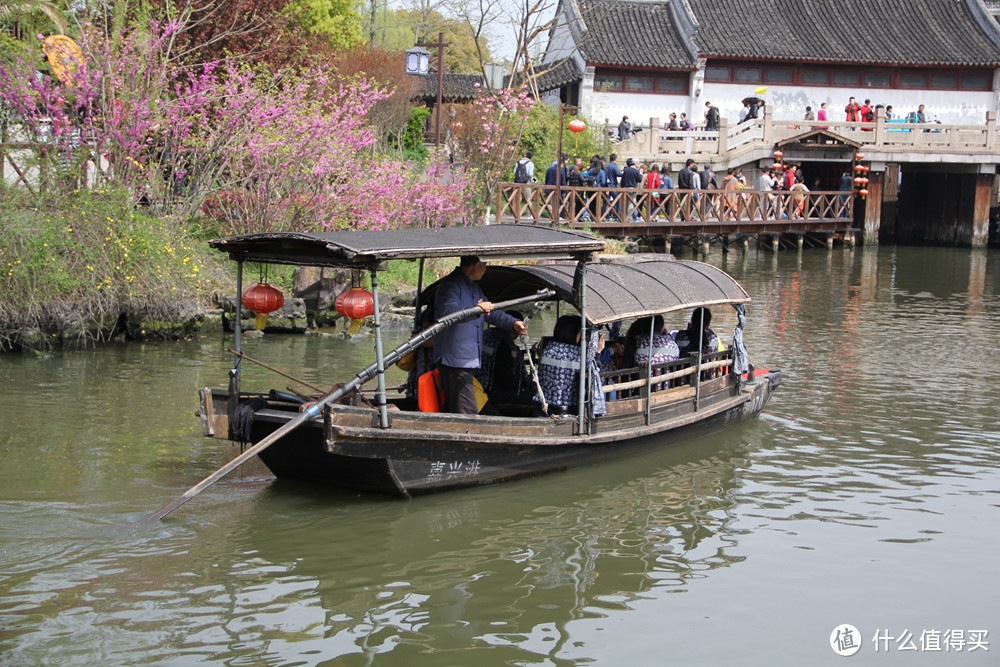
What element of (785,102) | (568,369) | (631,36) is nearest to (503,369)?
(568,369)

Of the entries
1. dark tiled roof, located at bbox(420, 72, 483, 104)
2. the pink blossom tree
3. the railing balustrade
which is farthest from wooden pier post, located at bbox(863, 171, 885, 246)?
the pink blossom tree

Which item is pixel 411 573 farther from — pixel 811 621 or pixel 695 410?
pixel 695 410

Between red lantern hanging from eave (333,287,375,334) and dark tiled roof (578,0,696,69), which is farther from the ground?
dark tiled roof (578,0,696,69)

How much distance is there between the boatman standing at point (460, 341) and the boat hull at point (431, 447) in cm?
40

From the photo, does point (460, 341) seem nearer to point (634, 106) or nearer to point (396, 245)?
point (396, 245)

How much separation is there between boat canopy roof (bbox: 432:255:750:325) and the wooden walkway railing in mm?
11818

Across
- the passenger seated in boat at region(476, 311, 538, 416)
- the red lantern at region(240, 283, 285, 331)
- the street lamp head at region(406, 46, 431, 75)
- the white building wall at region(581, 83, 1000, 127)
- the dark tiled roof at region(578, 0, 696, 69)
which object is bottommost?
the passenger seated in boat at region(476, 311, 538, 416)

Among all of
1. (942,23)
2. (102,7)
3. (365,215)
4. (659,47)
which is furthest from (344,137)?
(942,23)

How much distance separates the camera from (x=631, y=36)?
36.6m

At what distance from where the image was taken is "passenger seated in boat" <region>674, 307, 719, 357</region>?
443 inches

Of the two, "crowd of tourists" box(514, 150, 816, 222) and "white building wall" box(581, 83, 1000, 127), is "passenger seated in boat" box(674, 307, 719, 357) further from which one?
"white building wall" box(581, 83, 1000, 127)

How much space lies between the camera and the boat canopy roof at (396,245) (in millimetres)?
8086

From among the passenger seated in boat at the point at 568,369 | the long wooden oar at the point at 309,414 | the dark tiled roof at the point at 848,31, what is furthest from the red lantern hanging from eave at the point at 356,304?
the dark tiled roof at the point at 848,31

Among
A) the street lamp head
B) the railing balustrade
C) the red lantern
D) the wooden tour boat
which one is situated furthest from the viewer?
the railing balustrade
